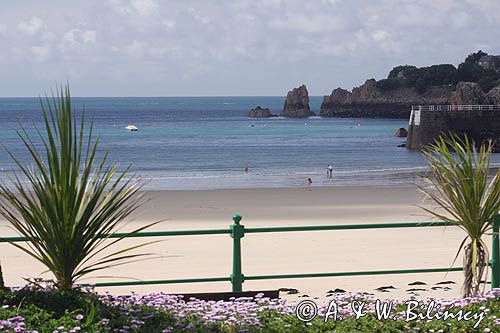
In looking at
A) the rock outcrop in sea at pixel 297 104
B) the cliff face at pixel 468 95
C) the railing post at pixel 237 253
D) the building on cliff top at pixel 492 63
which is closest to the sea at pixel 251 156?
the cliff face at pixel 468 95

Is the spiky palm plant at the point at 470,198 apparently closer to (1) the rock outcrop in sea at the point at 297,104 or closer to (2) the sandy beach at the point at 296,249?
(2) the sandy beach at the point at 296,249

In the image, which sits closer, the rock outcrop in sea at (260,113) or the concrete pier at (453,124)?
the concrete pier at (453,124)

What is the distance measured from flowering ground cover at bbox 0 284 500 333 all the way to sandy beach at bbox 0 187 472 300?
69.6 inches

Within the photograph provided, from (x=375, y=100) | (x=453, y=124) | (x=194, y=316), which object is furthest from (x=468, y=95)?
(x=194, y=316)

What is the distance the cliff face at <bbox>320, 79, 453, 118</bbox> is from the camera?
143125 mm

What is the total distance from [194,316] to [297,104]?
5910 inches

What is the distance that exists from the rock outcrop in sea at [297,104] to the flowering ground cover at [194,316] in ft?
473

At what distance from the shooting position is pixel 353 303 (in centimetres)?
704

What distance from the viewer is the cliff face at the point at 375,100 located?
470 ft

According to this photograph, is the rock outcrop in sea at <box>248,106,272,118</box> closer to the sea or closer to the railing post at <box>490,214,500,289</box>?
the sea

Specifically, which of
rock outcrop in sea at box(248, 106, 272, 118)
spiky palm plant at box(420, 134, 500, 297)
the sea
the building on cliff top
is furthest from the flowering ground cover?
the building on cliff top

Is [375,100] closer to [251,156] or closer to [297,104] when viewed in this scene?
[297,104]

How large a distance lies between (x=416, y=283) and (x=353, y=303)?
12.1ft

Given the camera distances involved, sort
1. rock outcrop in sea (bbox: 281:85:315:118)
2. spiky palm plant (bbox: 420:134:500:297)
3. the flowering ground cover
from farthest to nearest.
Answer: rock outcrop in sea (bbox: 281:85:315:118) < spiky palm plant (bbox: 420:134:500:297) < the flowering ground cover
